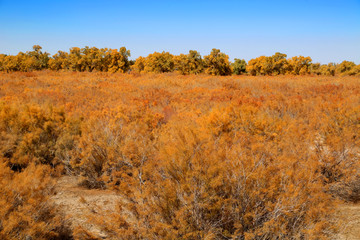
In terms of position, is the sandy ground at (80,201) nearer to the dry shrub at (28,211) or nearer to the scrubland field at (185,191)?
the scrubland field at (185,191)

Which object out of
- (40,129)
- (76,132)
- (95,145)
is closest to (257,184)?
(95,145)

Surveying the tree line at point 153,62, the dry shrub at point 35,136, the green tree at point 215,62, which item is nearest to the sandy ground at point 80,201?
the dry shrub at point 35,136

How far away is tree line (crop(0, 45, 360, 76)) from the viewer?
3328cm

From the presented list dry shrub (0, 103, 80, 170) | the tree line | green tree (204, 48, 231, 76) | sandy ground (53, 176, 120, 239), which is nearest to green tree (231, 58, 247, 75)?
the tree line

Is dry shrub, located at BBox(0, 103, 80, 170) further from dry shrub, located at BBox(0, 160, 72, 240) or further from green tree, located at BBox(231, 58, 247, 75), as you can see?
green tree, located at BBox(231, 58, 247, 75)

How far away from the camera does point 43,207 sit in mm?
2803

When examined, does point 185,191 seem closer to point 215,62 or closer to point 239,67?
point 215,62

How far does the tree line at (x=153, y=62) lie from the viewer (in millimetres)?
33281

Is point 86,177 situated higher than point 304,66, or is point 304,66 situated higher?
point 304,66

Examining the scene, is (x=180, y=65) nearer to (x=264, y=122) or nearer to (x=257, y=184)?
(x=264, y=122)

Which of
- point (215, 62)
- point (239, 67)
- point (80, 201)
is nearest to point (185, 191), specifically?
point (80, 201)

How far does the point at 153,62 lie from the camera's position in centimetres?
4141

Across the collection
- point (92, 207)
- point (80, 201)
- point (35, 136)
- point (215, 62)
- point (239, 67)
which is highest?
point (239, 67)

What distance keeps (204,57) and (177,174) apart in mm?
32188
